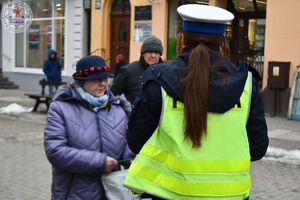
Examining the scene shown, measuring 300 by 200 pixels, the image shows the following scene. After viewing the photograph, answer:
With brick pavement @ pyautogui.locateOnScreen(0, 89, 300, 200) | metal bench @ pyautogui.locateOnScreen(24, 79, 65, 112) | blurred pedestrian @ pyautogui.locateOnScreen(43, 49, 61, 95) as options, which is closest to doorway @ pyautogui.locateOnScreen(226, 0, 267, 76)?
brick pavement @ pyautogui.locateOnScreen(0, 89, 300, 200)

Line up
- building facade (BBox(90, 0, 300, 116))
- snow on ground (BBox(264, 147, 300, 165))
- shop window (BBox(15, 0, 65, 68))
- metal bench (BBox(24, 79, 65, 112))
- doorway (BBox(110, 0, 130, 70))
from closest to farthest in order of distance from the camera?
snow on ground (BBox(264, 147, 300, 165)), building facade (BBox(90, 0, 300, 116)), metal bench (BBox(24, 79, 65, 112)), doorway (BBox(110, 0, 130, 70)), shop window (BBox(15, 0, 65, 68))

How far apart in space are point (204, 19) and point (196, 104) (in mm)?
361

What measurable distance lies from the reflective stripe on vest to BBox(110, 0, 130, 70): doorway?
16425mm

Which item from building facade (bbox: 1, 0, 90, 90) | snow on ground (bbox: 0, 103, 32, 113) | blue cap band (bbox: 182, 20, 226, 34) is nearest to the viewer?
blue cap band (bbox: 182, 20, 226, 34)

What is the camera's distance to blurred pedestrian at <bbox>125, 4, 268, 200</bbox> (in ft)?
7.28

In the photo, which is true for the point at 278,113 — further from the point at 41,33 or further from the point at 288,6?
the point at 41,33

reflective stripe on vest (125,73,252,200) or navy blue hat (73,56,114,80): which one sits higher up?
navy blue hat (73,56,114,80)

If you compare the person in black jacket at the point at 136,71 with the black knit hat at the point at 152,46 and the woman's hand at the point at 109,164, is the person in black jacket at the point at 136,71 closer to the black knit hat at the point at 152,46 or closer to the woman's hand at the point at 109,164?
the black knit hat at the point at 152,46

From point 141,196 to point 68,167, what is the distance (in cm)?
77

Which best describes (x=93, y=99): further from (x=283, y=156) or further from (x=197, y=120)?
(x=283, y=156)

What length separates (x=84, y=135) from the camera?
3096 millimetres

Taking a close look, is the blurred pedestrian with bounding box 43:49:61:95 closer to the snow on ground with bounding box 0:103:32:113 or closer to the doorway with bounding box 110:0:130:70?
the snow on ground with bounding box 0:103:32:113

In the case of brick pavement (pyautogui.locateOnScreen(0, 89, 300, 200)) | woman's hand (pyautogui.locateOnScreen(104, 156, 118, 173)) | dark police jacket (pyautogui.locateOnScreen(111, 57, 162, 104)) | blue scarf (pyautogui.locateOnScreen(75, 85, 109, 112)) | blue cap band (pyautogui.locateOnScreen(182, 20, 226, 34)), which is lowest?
brick pavement (pyautogui.locateOnScreen(0, 89, 300, 200))

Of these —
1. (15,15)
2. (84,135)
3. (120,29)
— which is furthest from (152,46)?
(120,29)
